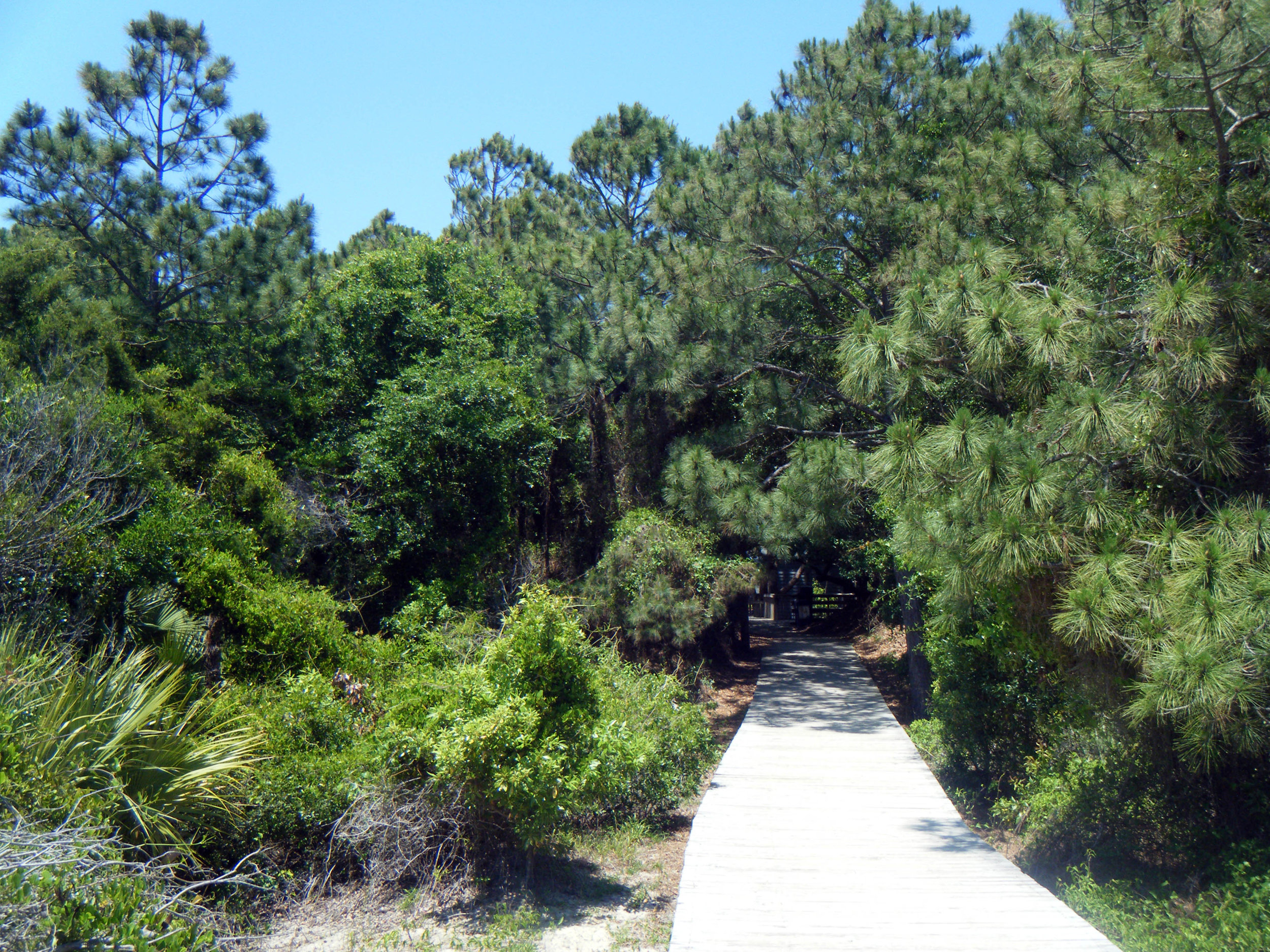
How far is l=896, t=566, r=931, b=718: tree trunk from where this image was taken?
12109 millimetres

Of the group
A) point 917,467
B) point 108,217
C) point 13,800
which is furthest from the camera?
point 108,217

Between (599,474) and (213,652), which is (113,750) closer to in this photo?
(213,652)

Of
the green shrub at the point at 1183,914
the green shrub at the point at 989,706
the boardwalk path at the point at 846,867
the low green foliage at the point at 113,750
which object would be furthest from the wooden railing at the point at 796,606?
the low green foliage at the point at 113,750

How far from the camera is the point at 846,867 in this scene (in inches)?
250

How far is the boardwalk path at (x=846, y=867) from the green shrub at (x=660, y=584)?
6.40 ft

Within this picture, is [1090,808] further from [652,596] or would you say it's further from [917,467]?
[652,596]

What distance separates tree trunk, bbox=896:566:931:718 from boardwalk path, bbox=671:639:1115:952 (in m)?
2.07

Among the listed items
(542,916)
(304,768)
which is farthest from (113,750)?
(542,916)

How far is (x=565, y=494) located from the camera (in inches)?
611

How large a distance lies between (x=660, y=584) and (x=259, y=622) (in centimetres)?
514

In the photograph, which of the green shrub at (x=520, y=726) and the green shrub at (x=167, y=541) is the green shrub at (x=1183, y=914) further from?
the green shrub at (x=167, y=541)

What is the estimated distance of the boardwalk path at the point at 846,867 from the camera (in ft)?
16.9

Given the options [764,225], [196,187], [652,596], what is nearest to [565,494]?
[652,596]

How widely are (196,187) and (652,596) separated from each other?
9808 millimetres
